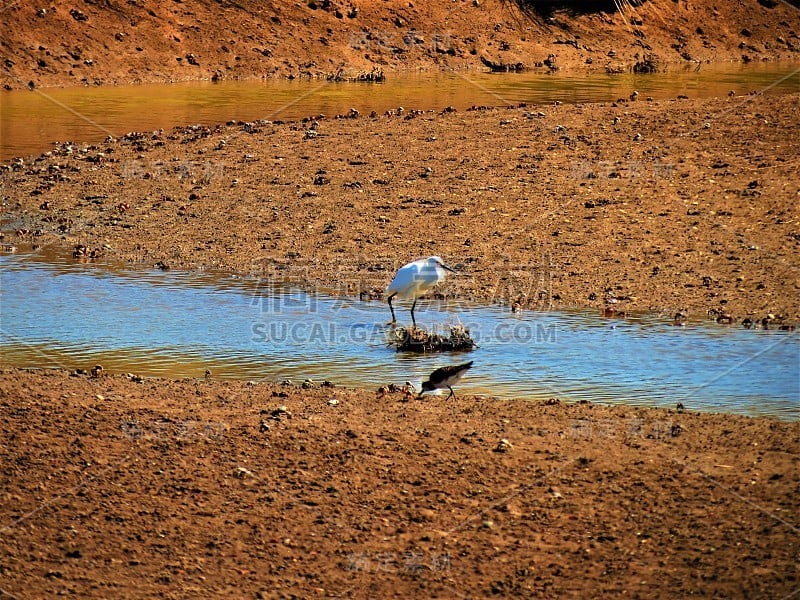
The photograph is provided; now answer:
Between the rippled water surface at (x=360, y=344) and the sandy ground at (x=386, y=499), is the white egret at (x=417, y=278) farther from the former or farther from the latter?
the sandy ground at (x=386, y=499)

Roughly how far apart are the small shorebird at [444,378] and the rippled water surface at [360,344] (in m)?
0.34

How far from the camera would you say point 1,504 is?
246 inches

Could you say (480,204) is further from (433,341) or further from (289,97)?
(289,97)

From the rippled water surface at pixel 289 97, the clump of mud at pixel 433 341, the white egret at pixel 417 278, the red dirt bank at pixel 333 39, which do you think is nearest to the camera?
the clump of mud at pixel 433 341

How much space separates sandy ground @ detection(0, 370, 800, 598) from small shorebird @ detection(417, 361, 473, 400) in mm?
290

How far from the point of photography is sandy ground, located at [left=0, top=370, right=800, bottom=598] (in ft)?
18.2

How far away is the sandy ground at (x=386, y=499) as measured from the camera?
5.55 meters

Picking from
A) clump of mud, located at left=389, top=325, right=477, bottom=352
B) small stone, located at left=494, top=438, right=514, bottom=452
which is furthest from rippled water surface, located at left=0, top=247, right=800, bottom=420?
small stone, located at left=494, top=438, right=514, bottom=452

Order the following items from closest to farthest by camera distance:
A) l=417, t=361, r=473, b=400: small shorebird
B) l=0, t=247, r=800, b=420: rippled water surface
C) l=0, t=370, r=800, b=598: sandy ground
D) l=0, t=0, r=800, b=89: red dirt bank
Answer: l=0, t=370, r=800, b=598: sandy ground → l=417, t=361, r=473, b=400: small shorebird → l=0, t=247, r=800, b=420: rippled water surface → l=0, t=0, r=800, b=89: red dirt bank

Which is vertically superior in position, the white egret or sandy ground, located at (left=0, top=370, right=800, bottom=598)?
the white egret

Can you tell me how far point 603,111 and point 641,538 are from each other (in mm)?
12712

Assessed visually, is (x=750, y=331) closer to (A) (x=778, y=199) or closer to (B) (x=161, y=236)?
(A) (x=778, y=199)

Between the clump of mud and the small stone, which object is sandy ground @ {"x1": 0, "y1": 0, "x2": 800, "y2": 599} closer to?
the small stone

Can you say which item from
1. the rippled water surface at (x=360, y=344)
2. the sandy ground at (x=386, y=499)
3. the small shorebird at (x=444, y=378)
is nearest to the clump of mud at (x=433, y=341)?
the rippled water surface at (x=360, y=344)
